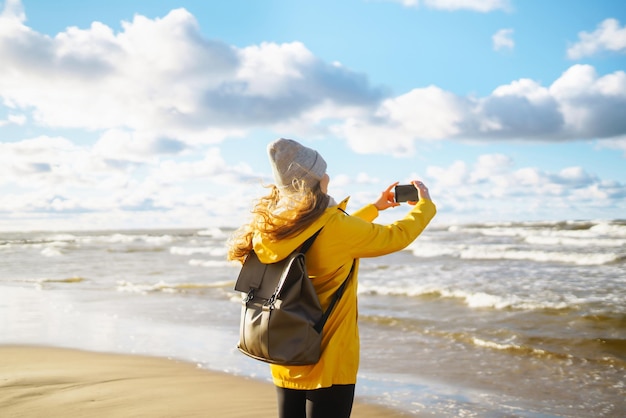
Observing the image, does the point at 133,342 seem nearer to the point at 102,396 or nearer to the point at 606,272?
the point at 102,396

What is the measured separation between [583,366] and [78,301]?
10291mm

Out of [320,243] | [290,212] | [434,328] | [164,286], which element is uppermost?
[290,212]

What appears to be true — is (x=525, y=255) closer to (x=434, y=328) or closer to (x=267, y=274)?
(x=434, y=328)

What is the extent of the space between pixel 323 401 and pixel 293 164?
40.9 inches

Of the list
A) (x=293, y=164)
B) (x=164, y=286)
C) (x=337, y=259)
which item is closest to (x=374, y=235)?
(x=337, y=259)

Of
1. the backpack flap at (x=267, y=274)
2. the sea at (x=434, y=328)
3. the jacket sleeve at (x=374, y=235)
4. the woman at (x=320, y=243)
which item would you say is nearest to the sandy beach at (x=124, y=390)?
→ the sea at (x=434, y=328)

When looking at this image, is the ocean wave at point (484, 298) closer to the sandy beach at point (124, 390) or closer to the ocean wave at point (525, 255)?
the sandy beach at point (124, 390)

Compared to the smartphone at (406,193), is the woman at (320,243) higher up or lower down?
lower down

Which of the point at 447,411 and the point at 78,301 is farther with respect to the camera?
the point at 78,301

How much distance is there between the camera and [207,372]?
20.6ft

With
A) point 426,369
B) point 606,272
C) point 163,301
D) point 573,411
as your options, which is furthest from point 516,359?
point 606,272

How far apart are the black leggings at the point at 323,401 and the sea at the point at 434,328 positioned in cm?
288

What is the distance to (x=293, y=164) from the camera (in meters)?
2.29

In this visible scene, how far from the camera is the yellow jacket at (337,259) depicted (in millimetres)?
2170
